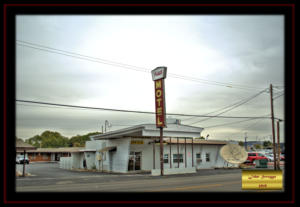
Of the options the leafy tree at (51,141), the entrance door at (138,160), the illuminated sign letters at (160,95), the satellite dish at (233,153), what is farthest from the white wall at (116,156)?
the leafy tree at (51,141)

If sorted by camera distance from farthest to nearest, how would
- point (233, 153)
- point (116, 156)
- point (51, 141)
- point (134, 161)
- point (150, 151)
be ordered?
point (51, 141)
point (150, 151)
point (116, 156)
point (134, 161)
point (233, 153)

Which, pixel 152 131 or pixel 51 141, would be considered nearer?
pixel 152 131

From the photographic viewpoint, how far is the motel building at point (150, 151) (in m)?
30.7

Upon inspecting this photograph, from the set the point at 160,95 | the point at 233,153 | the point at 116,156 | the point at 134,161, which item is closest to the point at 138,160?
the point at 134,161

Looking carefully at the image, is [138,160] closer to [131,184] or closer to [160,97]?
[160,97]

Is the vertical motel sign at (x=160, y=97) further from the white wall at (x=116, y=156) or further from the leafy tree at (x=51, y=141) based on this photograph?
the leafy tree at (x=51, y=141)

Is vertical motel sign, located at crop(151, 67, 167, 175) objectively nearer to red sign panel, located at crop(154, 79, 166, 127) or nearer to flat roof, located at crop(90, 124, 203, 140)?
red sign panel, located at crop(154, 79, 166, 127)

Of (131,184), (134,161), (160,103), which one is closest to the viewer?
(131,184)

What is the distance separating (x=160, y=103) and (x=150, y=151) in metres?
8.09

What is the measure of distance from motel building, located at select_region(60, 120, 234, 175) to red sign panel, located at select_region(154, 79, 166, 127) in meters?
1.69

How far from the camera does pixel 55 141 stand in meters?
122

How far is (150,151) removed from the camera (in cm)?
3378
